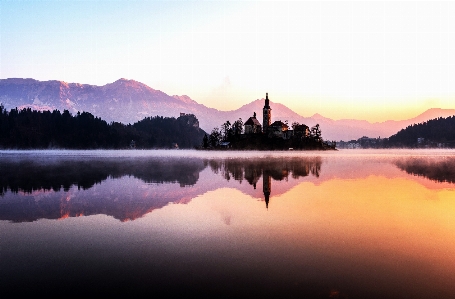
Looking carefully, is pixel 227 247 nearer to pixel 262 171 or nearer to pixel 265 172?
pixel 265 172

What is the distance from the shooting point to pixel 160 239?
15914 millimetres

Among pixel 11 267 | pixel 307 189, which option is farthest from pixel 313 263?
pixel 307 189

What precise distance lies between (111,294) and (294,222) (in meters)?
12.6

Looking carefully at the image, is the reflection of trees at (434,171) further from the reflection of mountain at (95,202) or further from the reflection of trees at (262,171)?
the reflection of mountain at (95,202)

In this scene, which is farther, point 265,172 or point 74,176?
point 265,172

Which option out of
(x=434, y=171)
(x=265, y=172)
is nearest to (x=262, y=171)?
(x=265, y=172)

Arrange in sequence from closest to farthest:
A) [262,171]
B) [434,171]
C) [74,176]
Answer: [74,176], [262,171], [434,171]

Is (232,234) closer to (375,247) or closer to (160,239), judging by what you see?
(160,239)

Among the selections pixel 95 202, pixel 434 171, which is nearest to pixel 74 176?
pixel 95 202

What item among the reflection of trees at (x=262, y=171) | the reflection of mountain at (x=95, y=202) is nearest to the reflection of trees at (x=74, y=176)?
the reflection of mountain at (x=95, y=202)

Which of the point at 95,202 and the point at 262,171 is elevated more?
the point at 262,171

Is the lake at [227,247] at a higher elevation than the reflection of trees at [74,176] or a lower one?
lower

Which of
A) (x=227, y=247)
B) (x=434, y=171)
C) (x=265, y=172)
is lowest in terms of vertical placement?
(x=227, y=247)

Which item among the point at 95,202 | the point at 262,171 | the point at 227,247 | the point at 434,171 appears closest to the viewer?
the point at 227,247
